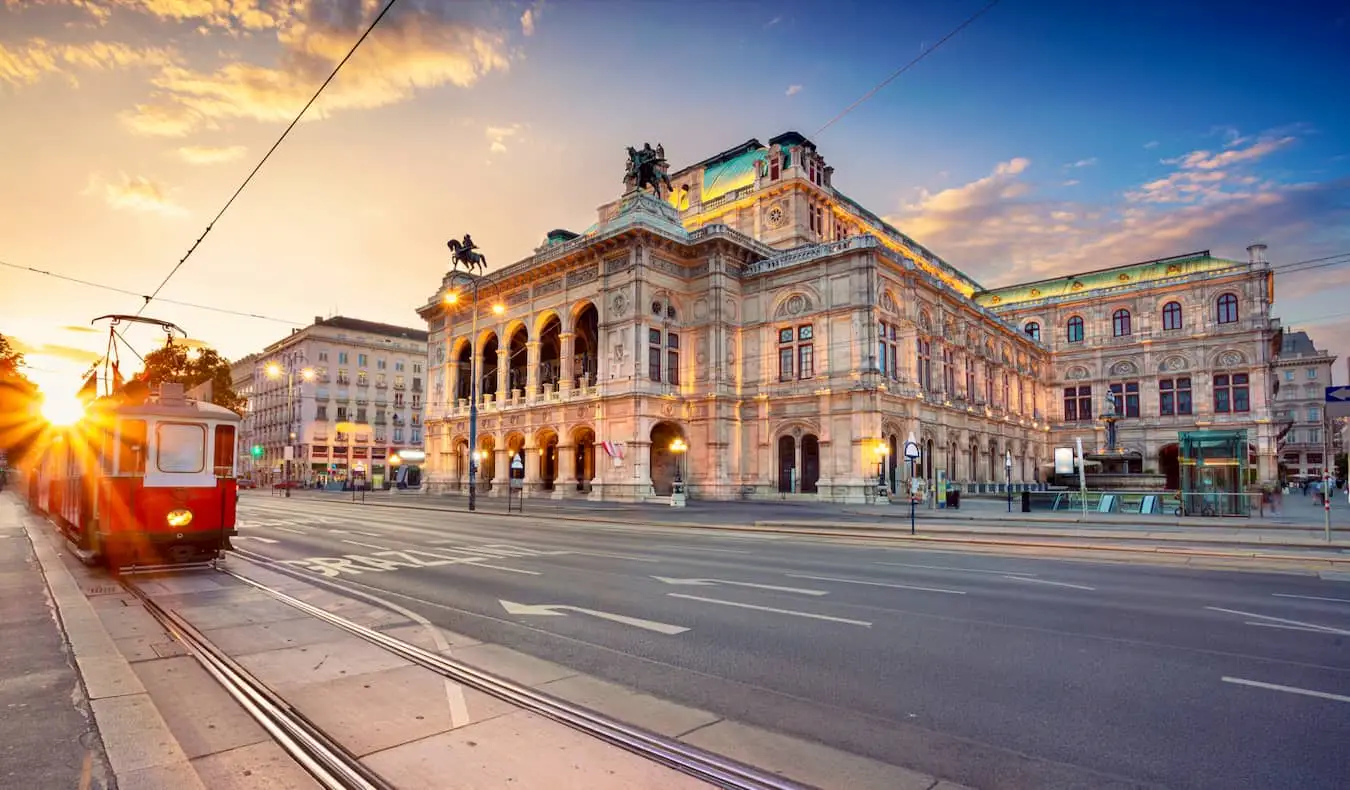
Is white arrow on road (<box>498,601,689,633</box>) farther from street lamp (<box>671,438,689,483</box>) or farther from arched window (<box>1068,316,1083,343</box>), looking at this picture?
arched window (<box>1068,316,1083,343</box>)

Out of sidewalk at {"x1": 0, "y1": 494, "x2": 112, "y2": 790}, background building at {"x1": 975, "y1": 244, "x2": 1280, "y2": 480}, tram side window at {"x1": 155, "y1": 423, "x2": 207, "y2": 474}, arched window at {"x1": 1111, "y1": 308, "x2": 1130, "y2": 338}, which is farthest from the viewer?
arched window at {"x1": 1111, "y1": 308, "x2": 1130, "y2": 338}

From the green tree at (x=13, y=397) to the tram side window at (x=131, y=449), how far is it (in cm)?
3741

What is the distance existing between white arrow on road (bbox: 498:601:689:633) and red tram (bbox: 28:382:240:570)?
6.63 meters

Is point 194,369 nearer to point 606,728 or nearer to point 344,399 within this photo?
point 344,399

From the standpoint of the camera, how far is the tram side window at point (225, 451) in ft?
42.1

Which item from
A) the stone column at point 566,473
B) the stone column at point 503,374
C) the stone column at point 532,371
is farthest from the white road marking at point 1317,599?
the stone column at point 503,374

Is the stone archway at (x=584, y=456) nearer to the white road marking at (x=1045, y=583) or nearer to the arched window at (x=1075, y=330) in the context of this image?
the white road marking at (x=1045, y=583)

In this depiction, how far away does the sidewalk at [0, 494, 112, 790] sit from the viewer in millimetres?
4441

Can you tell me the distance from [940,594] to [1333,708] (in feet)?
17.3

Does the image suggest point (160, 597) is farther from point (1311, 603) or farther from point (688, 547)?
point (1311, 603)

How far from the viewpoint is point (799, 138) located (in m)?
54.5

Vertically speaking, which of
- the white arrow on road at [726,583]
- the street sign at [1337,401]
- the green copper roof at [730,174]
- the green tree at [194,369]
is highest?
the green copper roof at [730,174]

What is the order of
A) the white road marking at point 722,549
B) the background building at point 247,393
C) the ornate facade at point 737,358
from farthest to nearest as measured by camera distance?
the background building at point 247,393
the ornate facade at point 737,358
the white road marking at point 722,549

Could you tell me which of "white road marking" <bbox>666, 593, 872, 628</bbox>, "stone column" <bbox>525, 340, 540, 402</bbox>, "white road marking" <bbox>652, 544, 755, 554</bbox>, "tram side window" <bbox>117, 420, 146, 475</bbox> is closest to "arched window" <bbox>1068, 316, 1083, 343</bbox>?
"stone column" <bbox>525, 340, 540, 402</bbox>
